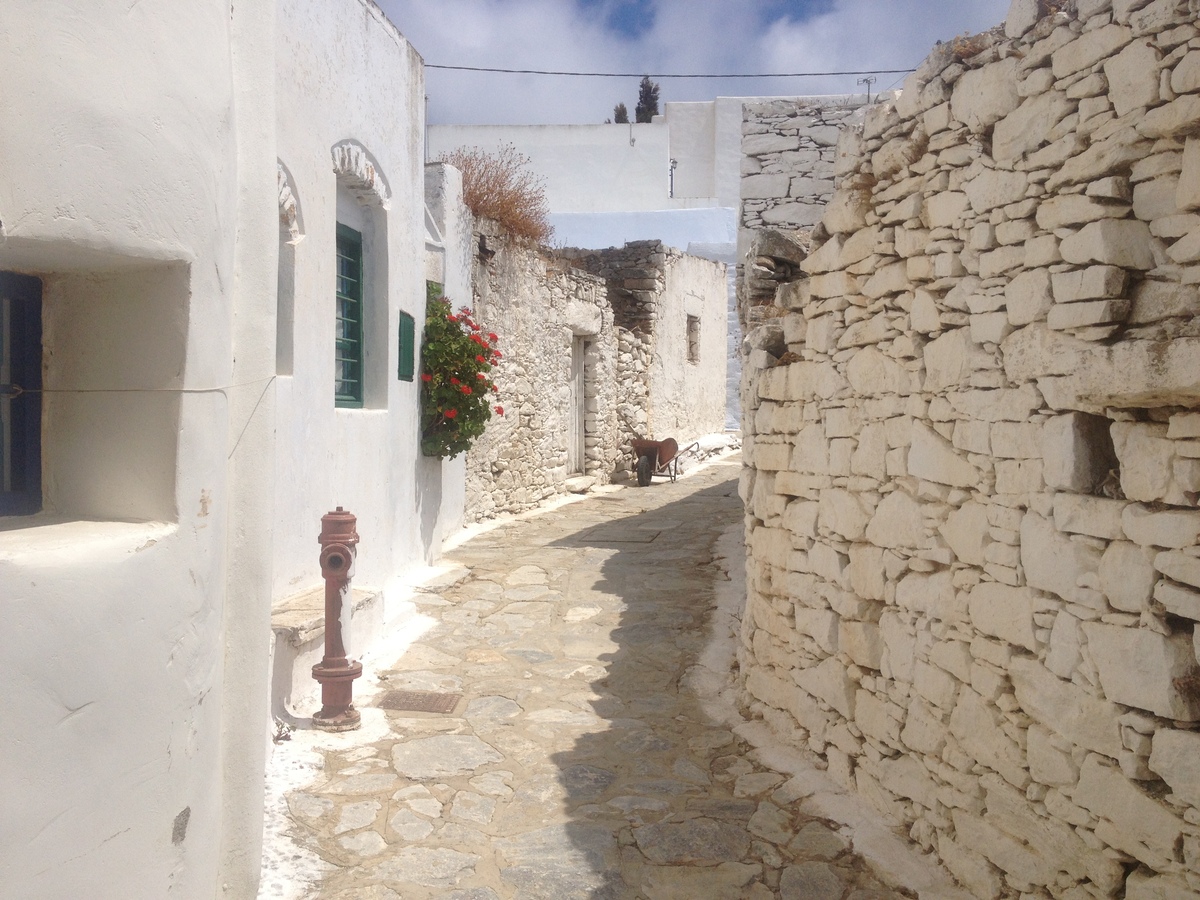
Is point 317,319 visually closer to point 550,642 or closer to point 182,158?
point 550,642

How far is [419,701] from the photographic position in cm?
539

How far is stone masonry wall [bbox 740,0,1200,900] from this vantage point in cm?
254

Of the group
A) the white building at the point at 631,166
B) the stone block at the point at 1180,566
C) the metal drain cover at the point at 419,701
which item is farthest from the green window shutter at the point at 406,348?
the white building at the point at 631,166

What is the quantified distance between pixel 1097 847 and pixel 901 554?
128 centimetres

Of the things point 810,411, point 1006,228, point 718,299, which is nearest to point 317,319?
point 810,411

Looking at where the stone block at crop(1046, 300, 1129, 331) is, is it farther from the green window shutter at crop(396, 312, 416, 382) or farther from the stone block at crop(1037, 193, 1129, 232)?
the green window shutter at crop(396, 312, 416, 382)

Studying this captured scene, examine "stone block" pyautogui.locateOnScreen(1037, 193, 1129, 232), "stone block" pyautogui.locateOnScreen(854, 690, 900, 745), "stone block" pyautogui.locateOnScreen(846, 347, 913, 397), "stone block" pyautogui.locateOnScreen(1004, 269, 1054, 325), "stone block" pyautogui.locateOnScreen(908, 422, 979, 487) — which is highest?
"stone block" pyautogui.locateOnScreen(1037, 193, 1129, 232)

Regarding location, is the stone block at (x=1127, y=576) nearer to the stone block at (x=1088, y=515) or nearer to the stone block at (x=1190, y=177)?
the stone block at (x=1088, y=515)

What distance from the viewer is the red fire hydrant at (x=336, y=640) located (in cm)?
491

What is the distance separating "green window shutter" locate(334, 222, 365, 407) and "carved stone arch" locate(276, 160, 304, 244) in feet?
3.54

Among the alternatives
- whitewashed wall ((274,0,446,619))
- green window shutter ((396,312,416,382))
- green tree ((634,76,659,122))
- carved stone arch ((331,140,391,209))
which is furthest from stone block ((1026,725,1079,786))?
green tree ((634,76,659,122))

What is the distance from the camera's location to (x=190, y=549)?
2.67 meters

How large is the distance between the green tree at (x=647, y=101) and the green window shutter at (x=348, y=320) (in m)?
23.8

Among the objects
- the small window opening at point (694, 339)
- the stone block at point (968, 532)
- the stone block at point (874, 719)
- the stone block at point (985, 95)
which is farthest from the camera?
the small window opening at point (694, 339)
